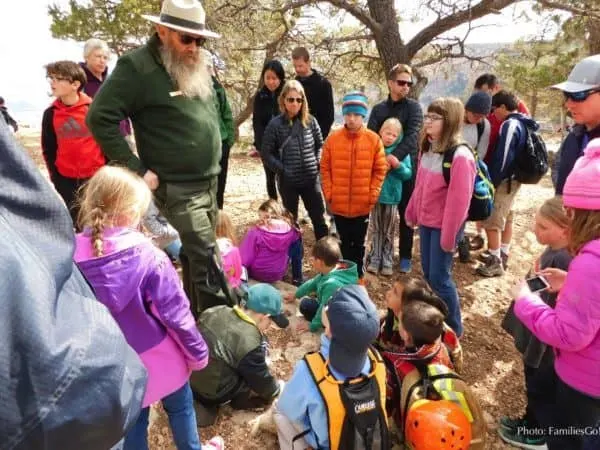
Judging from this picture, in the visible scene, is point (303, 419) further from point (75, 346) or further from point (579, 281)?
point (75, 346)

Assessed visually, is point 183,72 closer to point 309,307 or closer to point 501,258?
point 309,307

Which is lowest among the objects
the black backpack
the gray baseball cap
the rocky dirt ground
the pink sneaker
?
the rocky dirt ground

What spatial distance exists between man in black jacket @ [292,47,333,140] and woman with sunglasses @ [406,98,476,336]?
2174 millimetres

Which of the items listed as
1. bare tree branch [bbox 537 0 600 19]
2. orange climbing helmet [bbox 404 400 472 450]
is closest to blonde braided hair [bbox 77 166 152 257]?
orange climbing helmet [bbox 404 400 472 450]

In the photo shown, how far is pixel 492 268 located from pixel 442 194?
192cm

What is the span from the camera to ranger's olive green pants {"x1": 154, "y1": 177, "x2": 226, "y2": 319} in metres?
2.74

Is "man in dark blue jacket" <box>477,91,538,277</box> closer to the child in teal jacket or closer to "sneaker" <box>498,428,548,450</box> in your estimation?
the child in teal jacket

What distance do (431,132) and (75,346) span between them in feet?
8.89

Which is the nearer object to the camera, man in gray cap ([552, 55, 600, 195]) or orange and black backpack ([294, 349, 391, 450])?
orange and black backpack ([294, 349, 391, 450])

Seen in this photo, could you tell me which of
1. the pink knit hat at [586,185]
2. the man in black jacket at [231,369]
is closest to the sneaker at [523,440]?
the man in black jacket at [231,369]

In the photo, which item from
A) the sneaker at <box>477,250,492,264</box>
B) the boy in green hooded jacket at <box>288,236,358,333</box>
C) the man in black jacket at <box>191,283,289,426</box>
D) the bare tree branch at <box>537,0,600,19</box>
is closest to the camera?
the man in black jacket at <box>191,283,289,426</box>

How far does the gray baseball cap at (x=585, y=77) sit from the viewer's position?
2320 millimetres

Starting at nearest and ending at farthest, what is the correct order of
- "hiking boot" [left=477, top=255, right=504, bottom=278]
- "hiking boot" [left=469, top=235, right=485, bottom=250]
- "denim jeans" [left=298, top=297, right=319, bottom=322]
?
1. "denim jeans" [left=298, top=297, right=319, bottom=322]
2. "hiking boot" [left=477, top=255, right=504, bottom=278]
3. "hiking boot" [left=469, top=235, right=485, bottom=250]

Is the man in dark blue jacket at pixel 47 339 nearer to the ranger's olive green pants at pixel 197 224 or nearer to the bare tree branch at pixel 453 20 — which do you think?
the ranger's olive green pants at pixel 197 224
